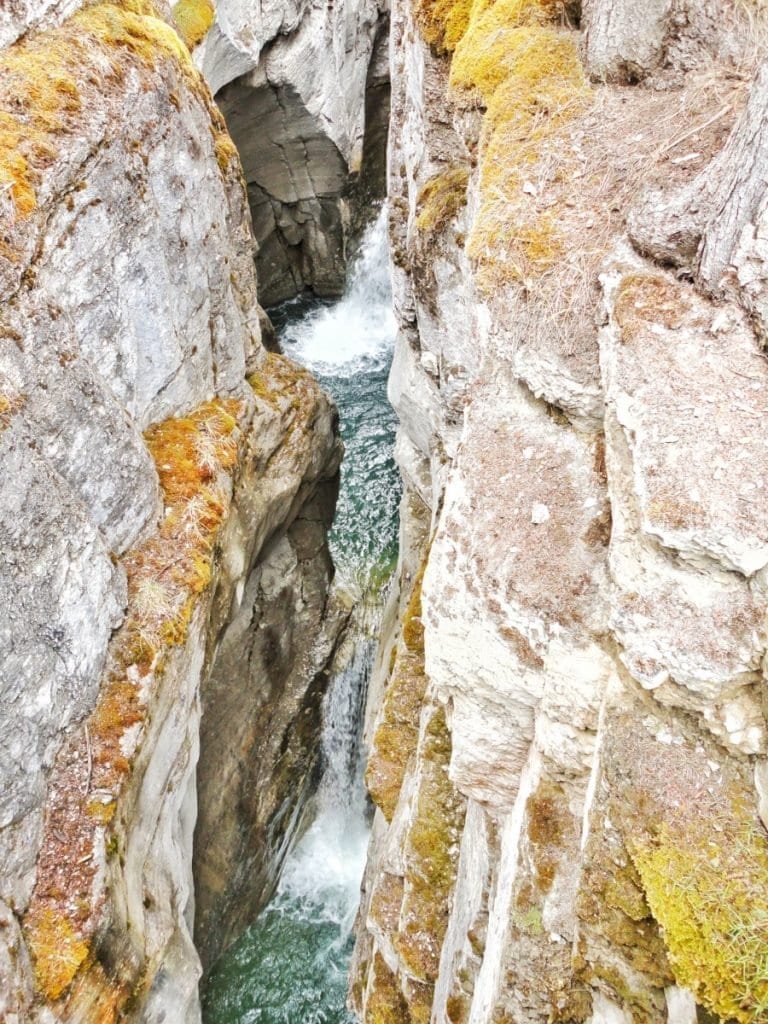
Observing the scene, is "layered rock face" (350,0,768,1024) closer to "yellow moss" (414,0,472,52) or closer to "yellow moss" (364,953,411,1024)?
"yellow moss" (364,953,411,1024)

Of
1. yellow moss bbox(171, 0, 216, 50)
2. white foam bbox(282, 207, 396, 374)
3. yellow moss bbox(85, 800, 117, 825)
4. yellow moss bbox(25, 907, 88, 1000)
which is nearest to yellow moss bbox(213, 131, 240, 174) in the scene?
yellow moss bbox(171, 0, 216, 50)

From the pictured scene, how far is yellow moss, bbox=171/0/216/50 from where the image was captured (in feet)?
57.0

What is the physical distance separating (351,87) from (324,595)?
64.3ft

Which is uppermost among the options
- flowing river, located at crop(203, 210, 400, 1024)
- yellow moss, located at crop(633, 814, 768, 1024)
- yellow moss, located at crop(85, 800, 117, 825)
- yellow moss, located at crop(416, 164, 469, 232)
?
yellow moss, located at crop(416, 164, 469, 232)

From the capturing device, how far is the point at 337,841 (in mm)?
14211

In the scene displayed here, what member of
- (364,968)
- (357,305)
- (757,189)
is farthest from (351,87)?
(364,968)

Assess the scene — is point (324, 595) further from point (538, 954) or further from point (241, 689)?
point (538, 954)

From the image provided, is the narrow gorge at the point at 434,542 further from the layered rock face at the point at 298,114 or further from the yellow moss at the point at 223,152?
the layered rock face at the point at 298,114

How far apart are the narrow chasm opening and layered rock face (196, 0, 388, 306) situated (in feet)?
0.19

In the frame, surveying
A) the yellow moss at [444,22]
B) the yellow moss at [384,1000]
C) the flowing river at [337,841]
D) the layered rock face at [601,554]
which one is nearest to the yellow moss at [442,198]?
the layered rock face at [601,554]

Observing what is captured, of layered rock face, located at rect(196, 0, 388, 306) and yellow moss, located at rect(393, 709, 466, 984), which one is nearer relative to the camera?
yellow moss, located at rect(393, 709, 466, 984)

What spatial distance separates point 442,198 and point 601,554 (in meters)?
5.89

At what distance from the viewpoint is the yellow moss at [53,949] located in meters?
6.02

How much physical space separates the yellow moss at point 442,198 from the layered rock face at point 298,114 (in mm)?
12304
